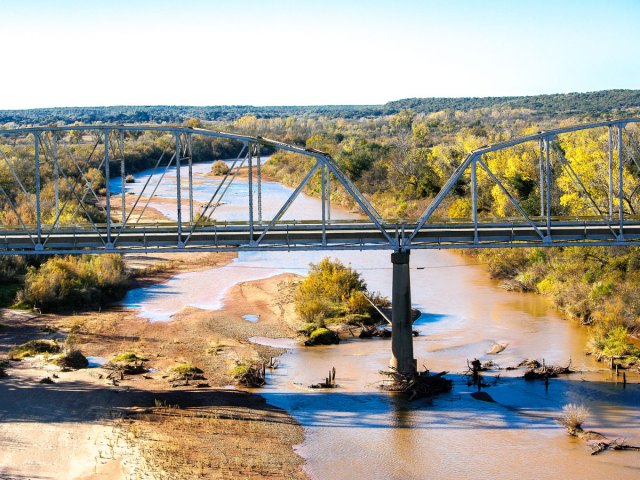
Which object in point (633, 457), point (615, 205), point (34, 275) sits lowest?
point (633, 457)

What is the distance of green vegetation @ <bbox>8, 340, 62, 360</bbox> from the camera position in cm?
3450

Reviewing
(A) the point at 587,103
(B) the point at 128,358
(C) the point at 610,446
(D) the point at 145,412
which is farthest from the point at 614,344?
(A) the point at 587,103

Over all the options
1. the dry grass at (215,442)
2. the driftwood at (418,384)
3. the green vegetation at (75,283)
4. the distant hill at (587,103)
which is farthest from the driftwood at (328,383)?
the distant hill at (587,103)

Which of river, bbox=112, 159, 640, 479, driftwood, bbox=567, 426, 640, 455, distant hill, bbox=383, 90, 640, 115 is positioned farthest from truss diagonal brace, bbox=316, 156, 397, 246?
distant hill, bbox=383, 90, 640, 115

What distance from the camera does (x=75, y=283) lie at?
144ft

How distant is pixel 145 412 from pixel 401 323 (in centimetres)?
892

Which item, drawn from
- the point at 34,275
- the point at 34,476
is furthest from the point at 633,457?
the point at 34,275

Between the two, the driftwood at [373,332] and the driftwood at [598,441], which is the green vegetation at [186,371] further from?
the driftwood at [598,441]

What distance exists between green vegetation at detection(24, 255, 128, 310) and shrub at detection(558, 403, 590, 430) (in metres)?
23.6

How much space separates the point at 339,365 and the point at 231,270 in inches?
829

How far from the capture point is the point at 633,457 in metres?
25.5

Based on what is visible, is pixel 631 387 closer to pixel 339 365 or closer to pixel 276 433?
pixel 339 365

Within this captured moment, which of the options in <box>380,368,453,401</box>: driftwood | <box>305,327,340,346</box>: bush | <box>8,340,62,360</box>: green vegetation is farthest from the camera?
<box>305,327,340,346</box>: bush

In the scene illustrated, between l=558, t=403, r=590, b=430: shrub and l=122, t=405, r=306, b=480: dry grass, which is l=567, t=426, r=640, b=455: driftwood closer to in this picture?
l=558, t=403, r=590, b=430: shrub
